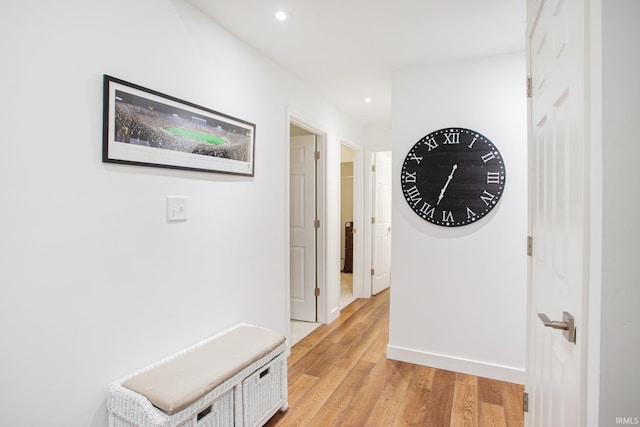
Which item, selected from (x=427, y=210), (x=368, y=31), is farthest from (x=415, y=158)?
(x=368, y=31)

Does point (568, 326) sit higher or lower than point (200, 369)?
higher

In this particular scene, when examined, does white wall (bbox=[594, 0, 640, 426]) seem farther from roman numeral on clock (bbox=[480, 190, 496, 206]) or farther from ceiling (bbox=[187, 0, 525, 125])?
roman numeral on clock (bbox=[480, 190, 496, 206])

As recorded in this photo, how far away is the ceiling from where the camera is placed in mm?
1921

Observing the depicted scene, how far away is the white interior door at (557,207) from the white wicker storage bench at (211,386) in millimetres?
1316

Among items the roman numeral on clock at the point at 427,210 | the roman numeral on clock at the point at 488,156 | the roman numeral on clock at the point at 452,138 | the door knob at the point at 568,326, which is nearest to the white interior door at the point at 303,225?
the roman numeral on clock at the point at 427,210

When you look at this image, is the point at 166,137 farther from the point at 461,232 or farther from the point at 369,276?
the point at 369,276

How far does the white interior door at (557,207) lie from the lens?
0.87 meters

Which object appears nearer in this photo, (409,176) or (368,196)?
(409,176)

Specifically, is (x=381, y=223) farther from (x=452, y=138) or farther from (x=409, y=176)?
(x=452, y=138)

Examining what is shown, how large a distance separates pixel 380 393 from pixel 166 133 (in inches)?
83.6

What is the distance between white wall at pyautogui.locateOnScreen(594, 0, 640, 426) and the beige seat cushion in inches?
55.3

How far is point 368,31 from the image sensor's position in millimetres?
2203

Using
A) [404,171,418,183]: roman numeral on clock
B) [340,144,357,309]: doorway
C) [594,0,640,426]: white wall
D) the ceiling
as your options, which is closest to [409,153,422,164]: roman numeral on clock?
[404,171,418,183]: roman numeral on clock

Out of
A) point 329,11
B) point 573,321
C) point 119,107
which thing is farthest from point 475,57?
point 119,107
